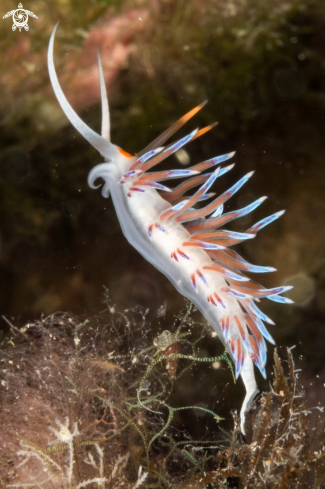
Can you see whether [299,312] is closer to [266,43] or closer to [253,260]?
[253,260]

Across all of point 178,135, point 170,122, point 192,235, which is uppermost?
point 170,122

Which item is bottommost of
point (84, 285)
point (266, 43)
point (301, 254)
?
point (301, 254)

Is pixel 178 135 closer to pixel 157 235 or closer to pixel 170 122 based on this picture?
pixel 170 122

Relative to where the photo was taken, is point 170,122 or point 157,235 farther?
point 170,122

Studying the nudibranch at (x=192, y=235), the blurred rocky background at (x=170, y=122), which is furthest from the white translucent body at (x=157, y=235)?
the blurred rocky background at (x=170, y=122)

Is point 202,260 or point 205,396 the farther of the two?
point 205,396

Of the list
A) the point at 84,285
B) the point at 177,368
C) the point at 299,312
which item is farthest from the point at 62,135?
the point at 299,312

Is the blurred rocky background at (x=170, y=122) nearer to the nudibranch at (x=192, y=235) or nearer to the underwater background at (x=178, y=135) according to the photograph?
the underwater background at (x=178, y=135)

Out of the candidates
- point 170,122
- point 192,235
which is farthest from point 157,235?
point 170,122
